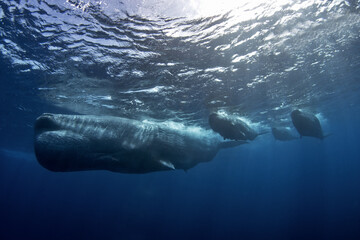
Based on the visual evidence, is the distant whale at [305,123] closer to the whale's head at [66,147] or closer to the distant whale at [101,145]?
the distant whale at [101,145]

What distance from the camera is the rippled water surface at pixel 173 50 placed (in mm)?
6590

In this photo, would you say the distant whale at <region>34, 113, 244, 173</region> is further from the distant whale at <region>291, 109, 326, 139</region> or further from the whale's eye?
the distant whale at <region>291, 109, 326, 139</region>

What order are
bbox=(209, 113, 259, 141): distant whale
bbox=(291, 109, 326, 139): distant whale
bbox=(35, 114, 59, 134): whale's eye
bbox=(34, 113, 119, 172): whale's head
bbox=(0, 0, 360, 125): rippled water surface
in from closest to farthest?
bbox=(34, 113, 119, 172): whale's head, bbox=(35, 114, 59, 134): whale's eye, bbox=(0, 0, 360, 125): rippled water surface, bbox=(209, 113, 259, 141): distant whale, bbox=(291, 109, 326, 139): distant whale

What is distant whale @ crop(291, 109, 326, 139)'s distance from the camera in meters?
9.16

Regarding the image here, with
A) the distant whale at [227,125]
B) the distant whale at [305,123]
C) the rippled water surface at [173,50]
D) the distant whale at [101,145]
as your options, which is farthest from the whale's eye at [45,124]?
the distant whale at [305,123]

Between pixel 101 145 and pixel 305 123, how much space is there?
29.6 ft

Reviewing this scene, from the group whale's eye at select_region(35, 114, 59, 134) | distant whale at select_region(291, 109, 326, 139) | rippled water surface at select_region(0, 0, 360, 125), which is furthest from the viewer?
distant whale at select_region(291, 109, 326, 139)

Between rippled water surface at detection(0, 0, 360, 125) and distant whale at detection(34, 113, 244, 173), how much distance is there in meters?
3.75

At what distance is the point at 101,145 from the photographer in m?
3.93

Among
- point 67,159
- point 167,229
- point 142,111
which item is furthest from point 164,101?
point 167,229

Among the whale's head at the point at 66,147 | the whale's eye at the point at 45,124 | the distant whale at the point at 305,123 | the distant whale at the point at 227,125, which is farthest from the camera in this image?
the distant whale at the point at 305,123

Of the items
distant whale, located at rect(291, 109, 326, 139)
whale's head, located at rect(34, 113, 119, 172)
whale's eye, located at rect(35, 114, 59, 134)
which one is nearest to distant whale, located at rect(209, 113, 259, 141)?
distant whale, located at rect(291, 109, 326, 139)

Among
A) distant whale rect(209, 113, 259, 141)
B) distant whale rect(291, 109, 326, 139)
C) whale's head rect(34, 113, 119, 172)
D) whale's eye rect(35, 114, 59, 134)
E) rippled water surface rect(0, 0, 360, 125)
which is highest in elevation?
rippled water surface rect(0, 0, 360, 125)

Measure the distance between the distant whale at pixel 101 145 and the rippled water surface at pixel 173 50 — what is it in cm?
375
